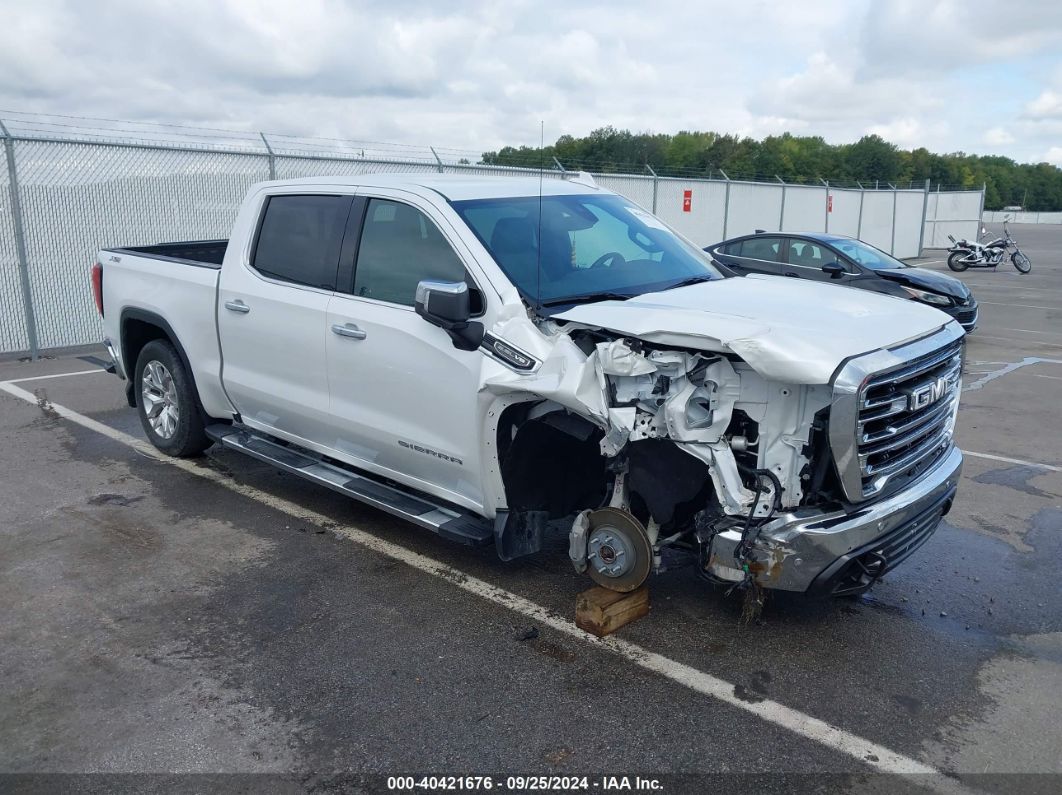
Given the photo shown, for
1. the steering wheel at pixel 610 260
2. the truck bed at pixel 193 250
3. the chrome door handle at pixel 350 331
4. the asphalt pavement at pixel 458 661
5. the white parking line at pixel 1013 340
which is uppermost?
the steering wheel at pixel 610 260

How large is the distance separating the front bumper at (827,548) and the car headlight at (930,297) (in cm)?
891

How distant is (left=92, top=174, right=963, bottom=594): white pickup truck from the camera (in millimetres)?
3635

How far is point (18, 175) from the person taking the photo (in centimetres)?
1088

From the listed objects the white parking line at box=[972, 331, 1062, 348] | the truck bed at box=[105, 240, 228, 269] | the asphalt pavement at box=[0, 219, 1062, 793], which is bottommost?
the white parking line at box=[972, 331, 1062, 348]

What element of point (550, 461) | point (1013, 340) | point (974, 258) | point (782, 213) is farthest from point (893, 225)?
Answer: point (550, 461)

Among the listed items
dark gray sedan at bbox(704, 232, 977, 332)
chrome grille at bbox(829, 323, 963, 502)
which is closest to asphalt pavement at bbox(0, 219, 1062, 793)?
chrome grille at bbox(829, 323, 963, 502)

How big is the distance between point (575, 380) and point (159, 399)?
4163 mm

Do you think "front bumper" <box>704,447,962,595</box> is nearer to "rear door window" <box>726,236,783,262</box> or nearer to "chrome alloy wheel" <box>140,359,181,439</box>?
"chrome alloy wheel" <box>140,359,181,439</box>

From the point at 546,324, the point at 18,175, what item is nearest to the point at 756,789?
the point at 546,324

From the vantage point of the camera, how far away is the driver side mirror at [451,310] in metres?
4.00

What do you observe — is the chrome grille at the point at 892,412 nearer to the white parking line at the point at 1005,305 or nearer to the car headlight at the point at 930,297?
the car headlight at the point at 930,297

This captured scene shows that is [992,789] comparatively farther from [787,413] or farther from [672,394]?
[672,394]

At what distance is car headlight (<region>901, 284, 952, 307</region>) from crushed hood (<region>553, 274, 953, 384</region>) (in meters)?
8.11

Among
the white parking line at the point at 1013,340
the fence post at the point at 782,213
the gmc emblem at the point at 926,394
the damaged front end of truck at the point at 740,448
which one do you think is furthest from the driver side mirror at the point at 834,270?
the fence post at the point at 782,213
